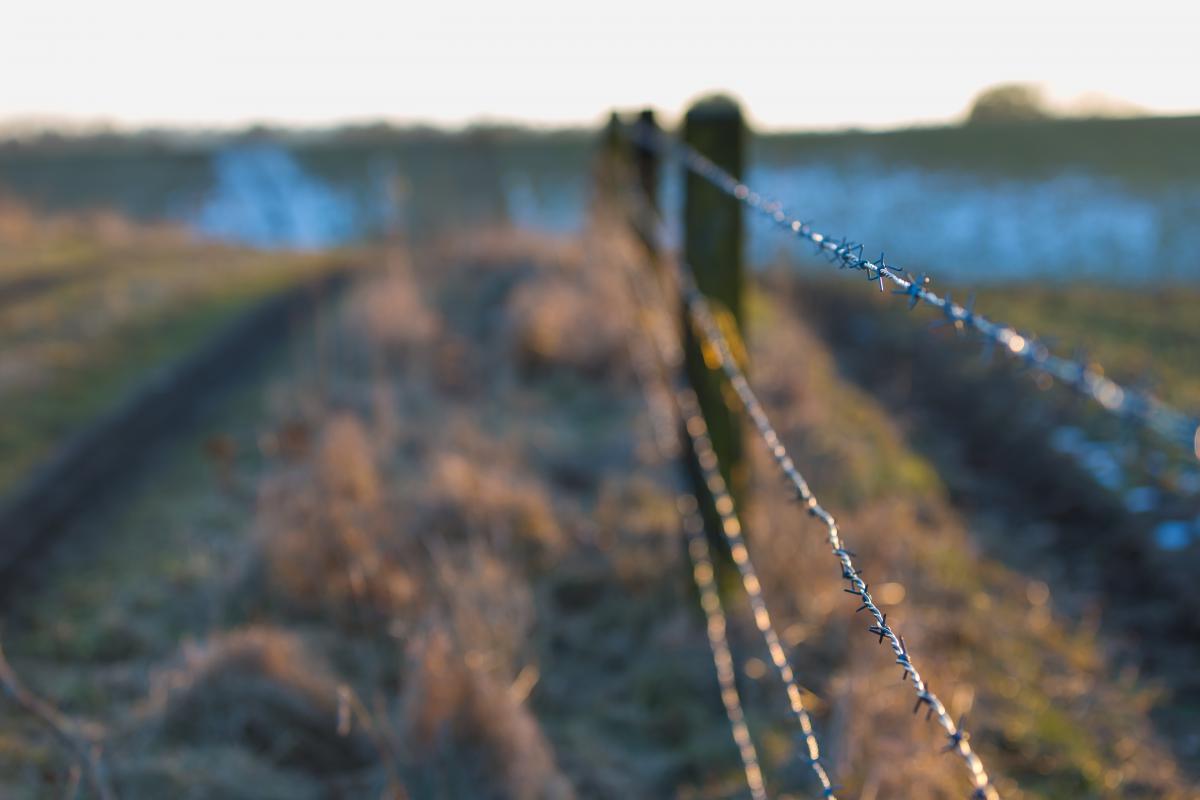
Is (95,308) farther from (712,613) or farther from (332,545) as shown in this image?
(712,613)

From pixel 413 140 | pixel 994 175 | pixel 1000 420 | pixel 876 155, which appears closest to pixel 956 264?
pixel 994 175

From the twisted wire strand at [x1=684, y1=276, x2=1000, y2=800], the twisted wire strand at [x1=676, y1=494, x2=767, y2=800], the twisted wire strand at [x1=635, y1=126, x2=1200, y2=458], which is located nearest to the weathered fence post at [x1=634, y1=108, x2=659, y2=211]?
the twisted wire strand at [x1=676, y1=494, x2=767, y2=800]

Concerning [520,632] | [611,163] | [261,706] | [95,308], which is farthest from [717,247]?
[95,308]

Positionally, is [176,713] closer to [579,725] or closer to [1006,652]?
[579,725]

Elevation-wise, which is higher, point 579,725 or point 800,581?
point 800,581

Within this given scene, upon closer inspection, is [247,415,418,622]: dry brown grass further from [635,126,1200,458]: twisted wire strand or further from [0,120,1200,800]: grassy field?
[635,126,1200,458]: twisted wire strand

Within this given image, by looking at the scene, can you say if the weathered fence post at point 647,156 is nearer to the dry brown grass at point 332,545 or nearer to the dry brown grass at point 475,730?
the dry brown grass at point 332,545

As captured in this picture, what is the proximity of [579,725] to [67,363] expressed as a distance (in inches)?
225

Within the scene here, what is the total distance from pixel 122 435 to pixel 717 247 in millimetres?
4202

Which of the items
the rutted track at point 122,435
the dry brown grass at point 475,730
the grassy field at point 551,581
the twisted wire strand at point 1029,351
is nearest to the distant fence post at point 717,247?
the grassy field at point 551,581

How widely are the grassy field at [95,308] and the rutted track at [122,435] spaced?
0.51 ft

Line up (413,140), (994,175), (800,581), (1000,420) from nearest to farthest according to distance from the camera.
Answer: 1. (800,581)
2. (1000,420)
3. (994,175)
4. (413,140)

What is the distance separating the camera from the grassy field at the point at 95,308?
6.36 m

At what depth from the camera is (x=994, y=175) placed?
28.0 meters
